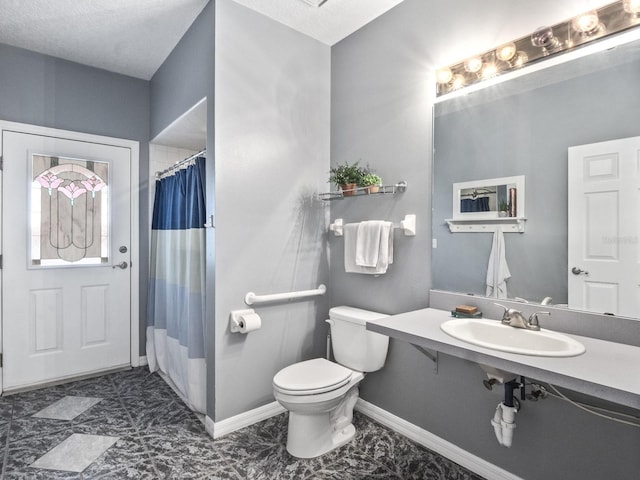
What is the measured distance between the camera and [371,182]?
213 cm

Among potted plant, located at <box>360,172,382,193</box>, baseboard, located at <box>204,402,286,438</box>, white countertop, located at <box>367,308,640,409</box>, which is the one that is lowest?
baseboard, located at <box>204,402,286,438</box>

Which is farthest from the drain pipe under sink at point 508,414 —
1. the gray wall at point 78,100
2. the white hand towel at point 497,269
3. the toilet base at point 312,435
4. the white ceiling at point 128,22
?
the gray wall at point 78,100

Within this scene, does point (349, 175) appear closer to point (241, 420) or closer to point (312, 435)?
point (312, 435)

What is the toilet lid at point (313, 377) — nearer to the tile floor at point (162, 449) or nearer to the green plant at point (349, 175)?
the tile floor at point (162, 449)

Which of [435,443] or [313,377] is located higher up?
[313,377]

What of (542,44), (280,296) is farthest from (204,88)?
(542,44)

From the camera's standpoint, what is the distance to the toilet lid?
5.80 feet

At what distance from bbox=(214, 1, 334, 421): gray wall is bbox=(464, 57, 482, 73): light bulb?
3.54 ft

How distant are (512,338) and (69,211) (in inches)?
127

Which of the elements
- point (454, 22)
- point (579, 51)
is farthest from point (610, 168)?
point (454, 22)

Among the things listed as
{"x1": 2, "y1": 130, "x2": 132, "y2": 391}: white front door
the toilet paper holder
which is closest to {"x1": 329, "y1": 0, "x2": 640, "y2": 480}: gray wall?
the toilet paper holder

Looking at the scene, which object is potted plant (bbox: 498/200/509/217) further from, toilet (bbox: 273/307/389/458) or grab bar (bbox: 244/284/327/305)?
grab bar (bbox: 244/284/327/305)

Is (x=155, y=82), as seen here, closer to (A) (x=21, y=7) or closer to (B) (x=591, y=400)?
(A) (x=21, y=7)

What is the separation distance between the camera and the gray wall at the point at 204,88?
2.06 m
